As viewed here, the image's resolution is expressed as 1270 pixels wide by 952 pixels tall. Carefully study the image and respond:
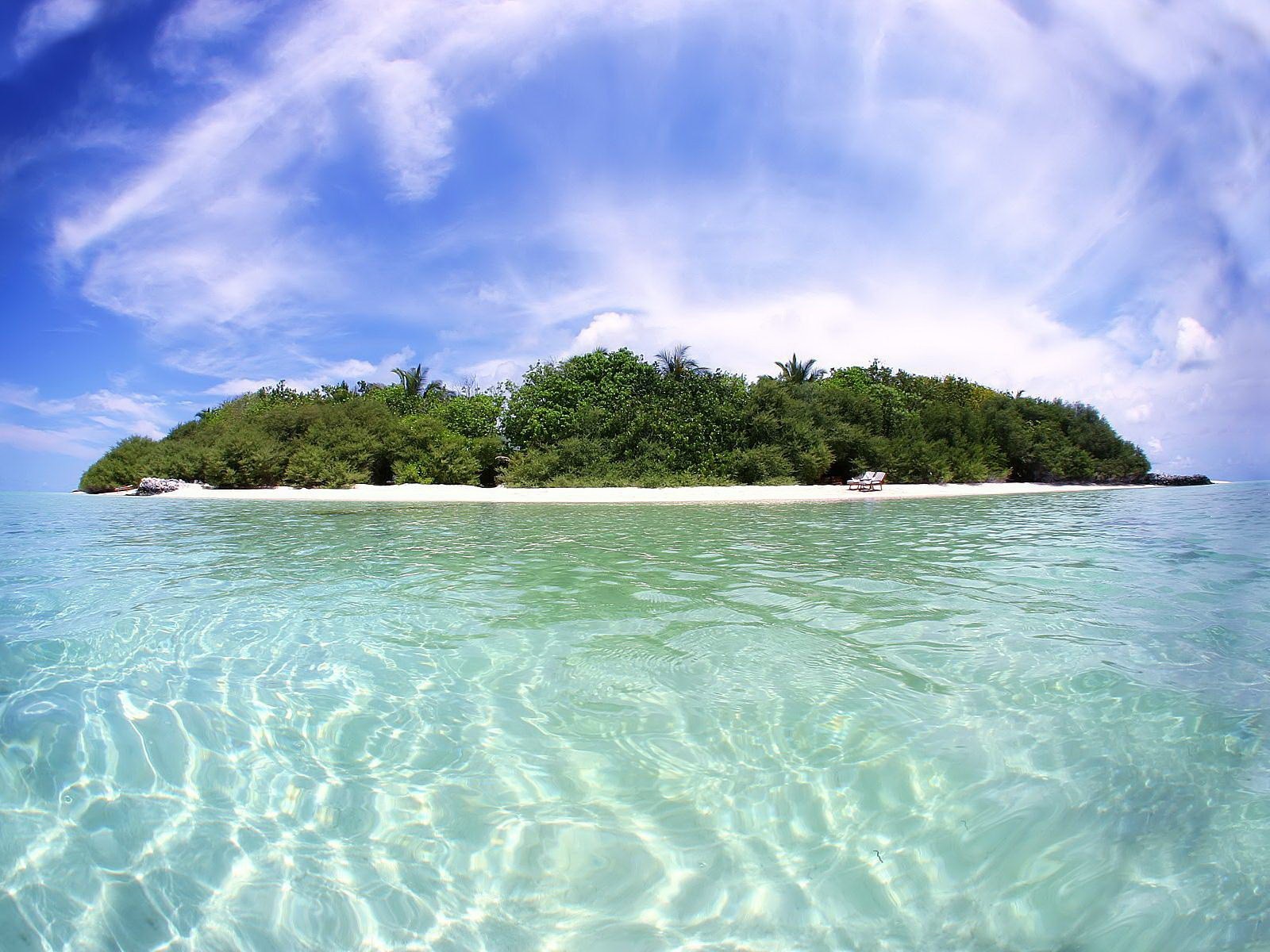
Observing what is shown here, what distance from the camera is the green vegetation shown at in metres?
27.8

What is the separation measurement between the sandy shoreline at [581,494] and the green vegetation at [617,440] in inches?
47.8

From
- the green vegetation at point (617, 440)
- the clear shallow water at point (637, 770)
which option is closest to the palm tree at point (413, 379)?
the green vegetation at point (617, 440)

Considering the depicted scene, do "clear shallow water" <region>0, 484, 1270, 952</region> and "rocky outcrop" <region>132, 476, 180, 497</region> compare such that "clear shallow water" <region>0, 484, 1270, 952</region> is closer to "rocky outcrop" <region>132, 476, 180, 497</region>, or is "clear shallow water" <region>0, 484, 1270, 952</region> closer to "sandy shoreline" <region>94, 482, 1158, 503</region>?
"sandy shoreline" <region>94, 482, 1158, 503</region>

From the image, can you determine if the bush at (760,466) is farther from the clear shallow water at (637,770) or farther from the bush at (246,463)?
the bush at (246,463)

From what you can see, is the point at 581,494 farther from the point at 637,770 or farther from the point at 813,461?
the point at 637,770

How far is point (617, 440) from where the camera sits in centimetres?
2792

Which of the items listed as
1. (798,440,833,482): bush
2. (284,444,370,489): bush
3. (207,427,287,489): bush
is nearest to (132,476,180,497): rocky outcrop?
(207,427,287,489): bush

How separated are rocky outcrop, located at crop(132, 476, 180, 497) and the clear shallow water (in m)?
26.5

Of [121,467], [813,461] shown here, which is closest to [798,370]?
[813,461]

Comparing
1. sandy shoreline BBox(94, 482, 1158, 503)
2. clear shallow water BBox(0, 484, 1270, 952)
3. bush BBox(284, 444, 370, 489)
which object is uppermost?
bush BBox(284, 444, 370, 489)

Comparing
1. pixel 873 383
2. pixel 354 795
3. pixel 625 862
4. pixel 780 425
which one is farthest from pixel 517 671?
pixel 873 383

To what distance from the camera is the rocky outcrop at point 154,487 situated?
2755cm

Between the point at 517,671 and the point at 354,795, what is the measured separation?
1.32 meters

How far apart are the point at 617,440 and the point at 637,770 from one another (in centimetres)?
2536
